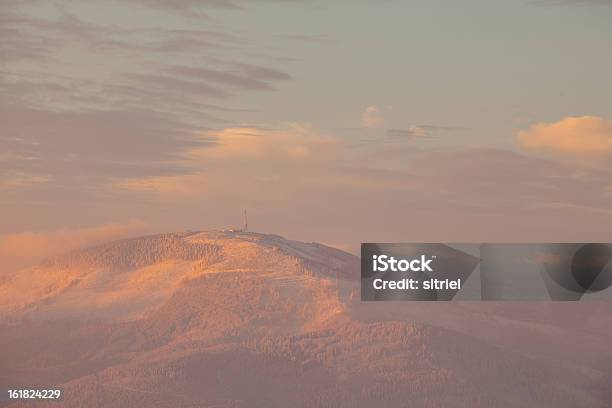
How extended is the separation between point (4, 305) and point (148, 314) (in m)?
16.9

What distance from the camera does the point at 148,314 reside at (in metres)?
109

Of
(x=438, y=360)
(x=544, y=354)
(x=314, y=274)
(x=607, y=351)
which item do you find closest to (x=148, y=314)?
(x=314, y=274)

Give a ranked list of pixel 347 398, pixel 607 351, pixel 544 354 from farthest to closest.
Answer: pixel 607 351
pixel 544 354
pixel 347 398

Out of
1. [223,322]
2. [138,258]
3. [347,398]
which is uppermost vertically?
[138,258]

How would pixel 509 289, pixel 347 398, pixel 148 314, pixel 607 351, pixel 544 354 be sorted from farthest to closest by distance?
pixel 607 351, pixel 544 354, pixel 148 314, pixel 347 398, pixel 509 289

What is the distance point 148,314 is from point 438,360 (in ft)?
117

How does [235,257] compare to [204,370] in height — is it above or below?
above

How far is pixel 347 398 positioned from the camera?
10262 centimetres

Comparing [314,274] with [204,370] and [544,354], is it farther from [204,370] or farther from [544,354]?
[544,354]

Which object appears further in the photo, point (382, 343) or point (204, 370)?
point (382, 343)

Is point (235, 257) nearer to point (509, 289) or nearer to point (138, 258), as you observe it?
point (138, 258)

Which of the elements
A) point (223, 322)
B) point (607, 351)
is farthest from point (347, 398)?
point (607, 351)

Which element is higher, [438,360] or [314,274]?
[314,274]

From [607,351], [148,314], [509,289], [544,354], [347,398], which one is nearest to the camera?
[509,289]
